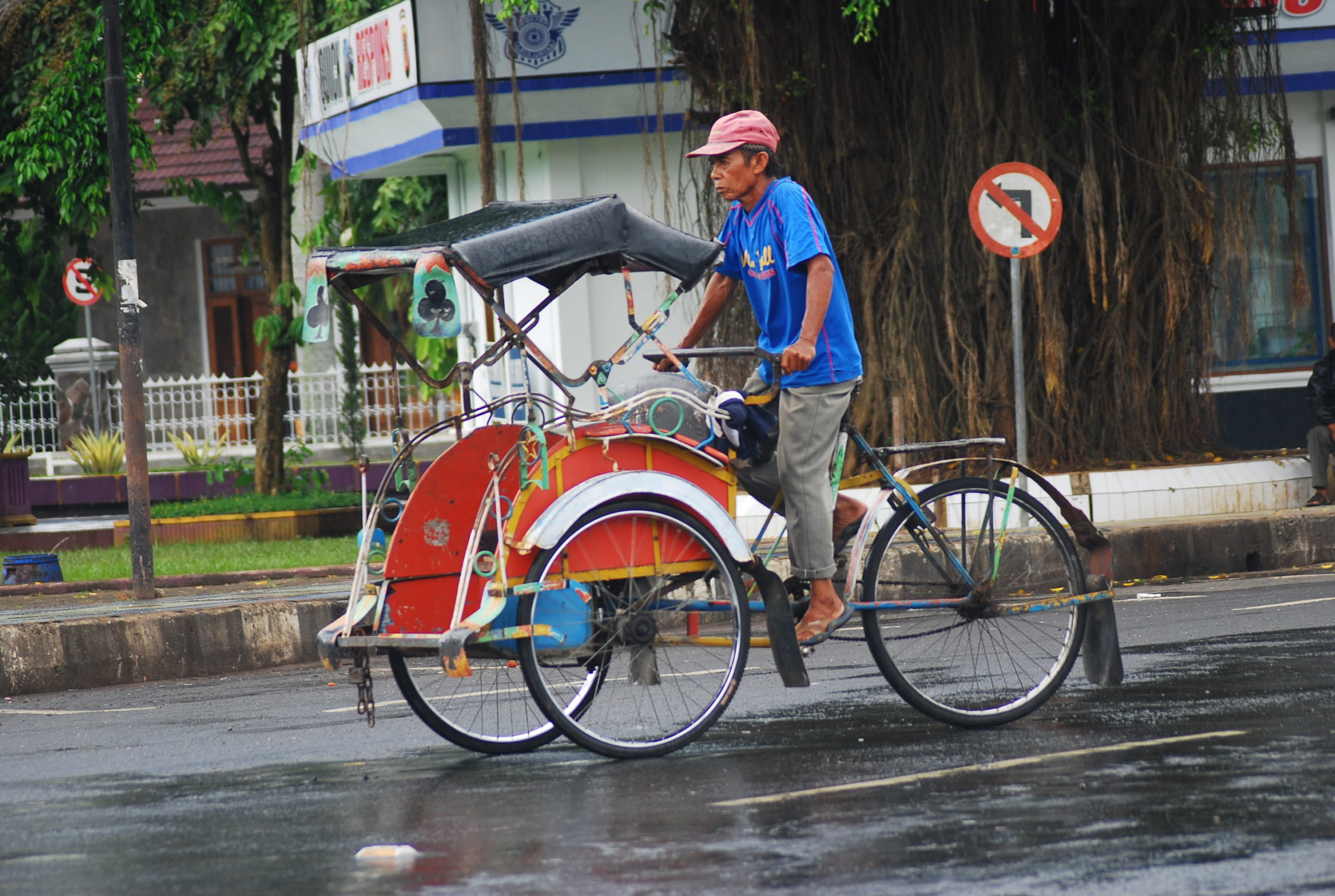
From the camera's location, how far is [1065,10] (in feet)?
43.5

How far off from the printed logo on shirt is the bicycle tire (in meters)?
0.95

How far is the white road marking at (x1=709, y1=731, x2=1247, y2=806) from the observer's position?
4539mm

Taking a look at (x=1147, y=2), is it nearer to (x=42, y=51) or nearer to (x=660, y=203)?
(x=660, y=203)

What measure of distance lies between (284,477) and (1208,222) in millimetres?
11032

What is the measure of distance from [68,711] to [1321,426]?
1051 cm

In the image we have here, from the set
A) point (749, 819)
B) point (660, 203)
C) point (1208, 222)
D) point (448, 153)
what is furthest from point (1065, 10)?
point (749, 819)

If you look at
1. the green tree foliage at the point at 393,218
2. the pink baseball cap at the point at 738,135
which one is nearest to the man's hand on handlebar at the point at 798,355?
the pink baseball cap at the point at 738,135

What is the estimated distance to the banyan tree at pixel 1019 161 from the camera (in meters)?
13.1

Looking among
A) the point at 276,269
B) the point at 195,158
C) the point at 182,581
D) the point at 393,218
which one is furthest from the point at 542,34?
the point at 195,158

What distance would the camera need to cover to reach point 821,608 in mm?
5477

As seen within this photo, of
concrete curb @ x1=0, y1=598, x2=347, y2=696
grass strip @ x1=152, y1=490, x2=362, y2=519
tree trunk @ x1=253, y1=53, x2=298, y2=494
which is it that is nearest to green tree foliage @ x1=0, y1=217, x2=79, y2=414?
tree trunk @ x1=253, y1=53, x2=298, y2=494

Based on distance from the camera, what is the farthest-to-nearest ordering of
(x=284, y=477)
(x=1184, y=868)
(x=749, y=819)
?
(x=284, y=477)
(x=749, y=819)
(x=1184, y=868)

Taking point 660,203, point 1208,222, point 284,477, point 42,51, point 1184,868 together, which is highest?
point 42,51

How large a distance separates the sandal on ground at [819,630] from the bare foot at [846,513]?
36 cm
